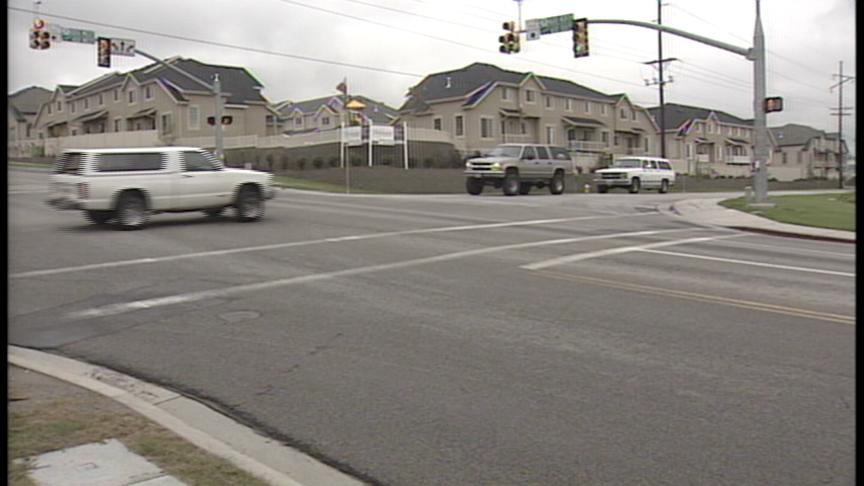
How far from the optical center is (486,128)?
230 ft

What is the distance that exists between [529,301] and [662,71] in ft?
182

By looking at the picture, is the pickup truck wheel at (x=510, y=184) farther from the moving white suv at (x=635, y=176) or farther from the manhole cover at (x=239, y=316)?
the manhole cover at (x=239, y=316)

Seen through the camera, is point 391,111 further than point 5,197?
Yes

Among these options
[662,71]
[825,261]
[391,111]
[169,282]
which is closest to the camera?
[169,282]

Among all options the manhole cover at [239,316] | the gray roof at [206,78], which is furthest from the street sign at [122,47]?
the gray roof at [206,78]

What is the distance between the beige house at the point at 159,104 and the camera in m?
65.6

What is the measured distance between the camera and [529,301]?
10.0 metres

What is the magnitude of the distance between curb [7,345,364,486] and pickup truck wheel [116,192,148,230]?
10151 millimetres

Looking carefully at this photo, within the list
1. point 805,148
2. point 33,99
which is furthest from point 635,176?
point 805,148

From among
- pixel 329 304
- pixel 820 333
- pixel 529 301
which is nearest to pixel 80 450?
pixel 329 304

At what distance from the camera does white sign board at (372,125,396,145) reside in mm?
46537

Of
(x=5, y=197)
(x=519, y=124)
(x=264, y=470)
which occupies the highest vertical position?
(x=519, y=124)

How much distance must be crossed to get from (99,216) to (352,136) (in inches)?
1123

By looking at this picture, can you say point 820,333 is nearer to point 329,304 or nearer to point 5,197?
point 329,304
